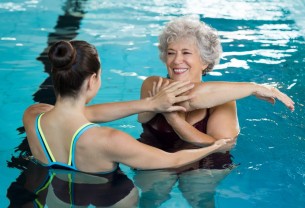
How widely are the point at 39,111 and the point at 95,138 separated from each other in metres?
0.56

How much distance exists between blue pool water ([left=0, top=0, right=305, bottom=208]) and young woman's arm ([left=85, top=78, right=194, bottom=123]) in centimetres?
37

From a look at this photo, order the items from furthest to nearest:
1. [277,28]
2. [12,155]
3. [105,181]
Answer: [277,28]
[12,155]
[105,181]

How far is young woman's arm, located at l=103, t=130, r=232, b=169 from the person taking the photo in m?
2.79

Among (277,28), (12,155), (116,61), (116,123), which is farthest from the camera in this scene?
(277,28)

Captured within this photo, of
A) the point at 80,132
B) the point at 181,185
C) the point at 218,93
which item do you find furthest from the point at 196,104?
the point at 80,132

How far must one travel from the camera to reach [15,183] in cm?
340

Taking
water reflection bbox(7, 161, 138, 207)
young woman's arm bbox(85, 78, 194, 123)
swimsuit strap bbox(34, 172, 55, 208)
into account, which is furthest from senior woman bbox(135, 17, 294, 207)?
swimsuit strap bbox(34, 172, 55, 208)

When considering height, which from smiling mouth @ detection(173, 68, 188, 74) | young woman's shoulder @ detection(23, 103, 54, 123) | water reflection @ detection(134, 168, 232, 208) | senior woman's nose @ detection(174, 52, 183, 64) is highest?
senior woman's nose @ detection(174, 52, 183, 64)

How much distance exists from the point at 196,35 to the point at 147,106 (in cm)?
68

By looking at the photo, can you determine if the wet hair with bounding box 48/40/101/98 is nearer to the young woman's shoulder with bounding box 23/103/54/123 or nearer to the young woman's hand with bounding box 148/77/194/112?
the young woman's shoulder with bounding box 23/103/54/123

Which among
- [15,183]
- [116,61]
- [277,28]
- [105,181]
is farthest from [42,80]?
[277,28]

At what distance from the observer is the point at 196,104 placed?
3.43m

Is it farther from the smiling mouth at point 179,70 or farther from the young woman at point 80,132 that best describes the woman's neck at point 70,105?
the smiling mouth at point 179,70

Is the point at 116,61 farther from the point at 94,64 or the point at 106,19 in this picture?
the point at 94,64
